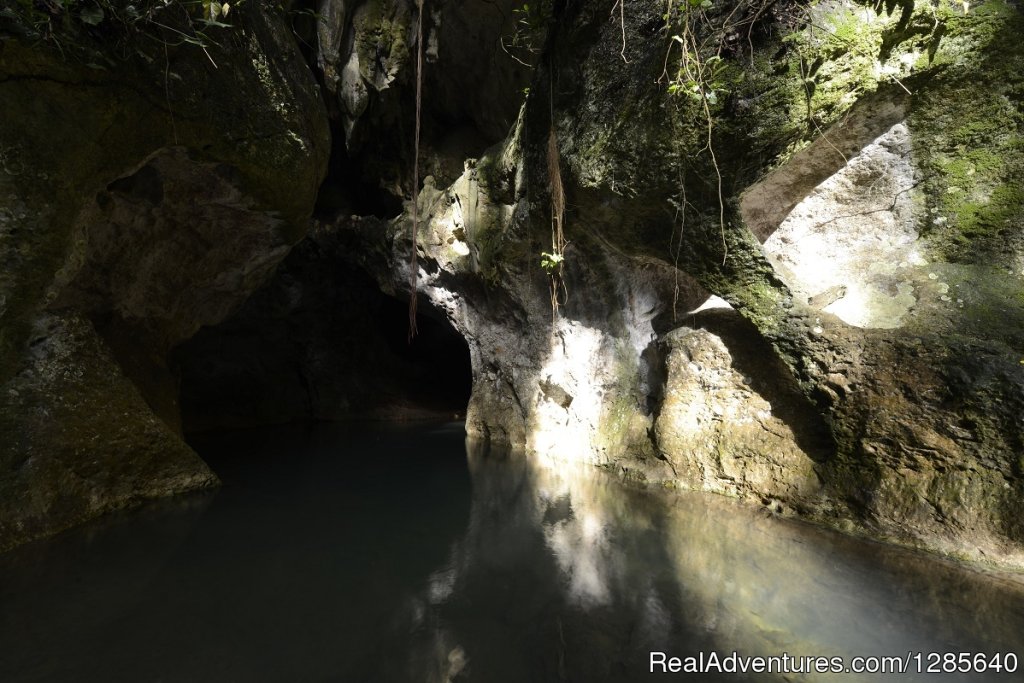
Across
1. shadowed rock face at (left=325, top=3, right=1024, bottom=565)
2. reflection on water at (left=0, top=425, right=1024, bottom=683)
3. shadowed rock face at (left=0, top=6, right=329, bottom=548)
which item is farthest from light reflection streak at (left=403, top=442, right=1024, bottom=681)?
shadowed rock face at (left=0, top=6, right=329, bottom=548)

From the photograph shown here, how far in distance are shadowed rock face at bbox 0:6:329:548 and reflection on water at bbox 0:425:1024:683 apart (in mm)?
538

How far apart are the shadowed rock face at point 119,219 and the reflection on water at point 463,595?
21.2 inches

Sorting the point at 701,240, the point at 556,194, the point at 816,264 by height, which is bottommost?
the point at 816,264

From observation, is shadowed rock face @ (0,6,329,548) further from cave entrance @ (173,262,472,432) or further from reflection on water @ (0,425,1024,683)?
cave entrance @ (173,262,472,432)

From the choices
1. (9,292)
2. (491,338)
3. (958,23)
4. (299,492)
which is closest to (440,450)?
(491,338)

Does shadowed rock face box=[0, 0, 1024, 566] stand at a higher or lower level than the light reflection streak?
higher

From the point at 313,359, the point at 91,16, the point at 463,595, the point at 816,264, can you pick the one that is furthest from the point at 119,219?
the point at 313,359

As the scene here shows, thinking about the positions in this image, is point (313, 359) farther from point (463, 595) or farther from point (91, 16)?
point (463, 595)

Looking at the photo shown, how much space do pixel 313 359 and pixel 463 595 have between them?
949 cm

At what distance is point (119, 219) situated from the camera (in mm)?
4410

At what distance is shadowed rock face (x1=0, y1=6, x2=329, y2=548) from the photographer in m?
3.27

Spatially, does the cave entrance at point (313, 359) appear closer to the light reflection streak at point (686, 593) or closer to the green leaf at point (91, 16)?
the green leaf at point (91, 16)

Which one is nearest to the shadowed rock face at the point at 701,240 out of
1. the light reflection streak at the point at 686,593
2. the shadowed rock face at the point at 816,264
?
the shadowed rock face at the point at 816,264

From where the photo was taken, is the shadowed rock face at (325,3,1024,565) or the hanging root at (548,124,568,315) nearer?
the shadowed rock face at (325,3,1024,565)
